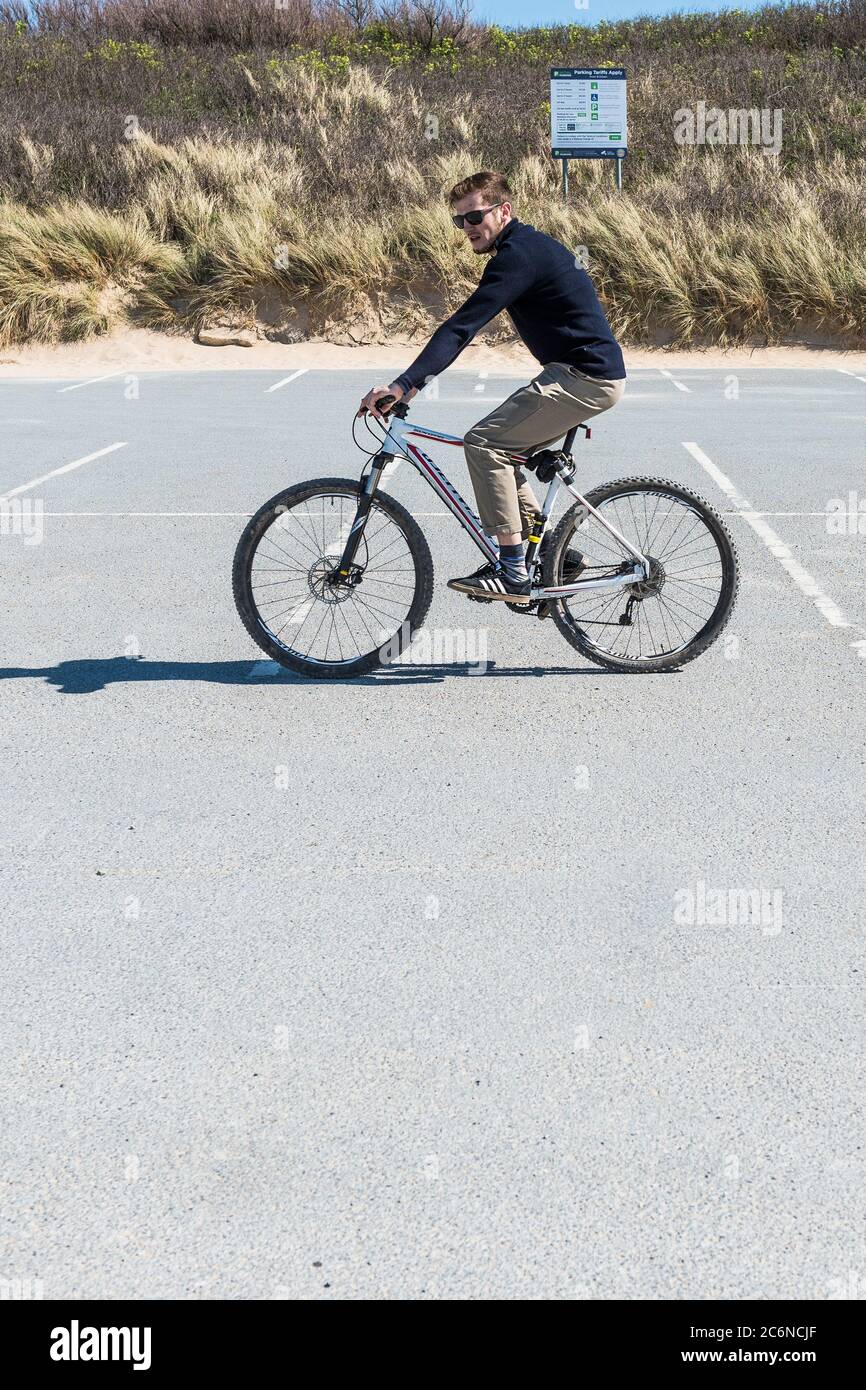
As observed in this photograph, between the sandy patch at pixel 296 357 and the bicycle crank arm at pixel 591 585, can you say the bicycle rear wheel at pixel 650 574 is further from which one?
the sandy patch at pixel 296 357

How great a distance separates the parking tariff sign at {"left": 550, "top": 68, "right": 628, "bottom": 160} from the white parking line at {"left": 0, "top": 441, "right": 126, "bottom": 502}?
1310cm

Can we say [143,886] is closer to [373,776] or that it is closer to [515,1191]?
[373,776]

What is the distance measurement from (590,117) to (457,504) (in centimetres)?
2000

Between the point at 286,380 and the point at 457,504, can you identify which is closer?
the point at 457,504

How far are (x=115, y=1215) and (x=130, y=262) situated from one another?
2335cm

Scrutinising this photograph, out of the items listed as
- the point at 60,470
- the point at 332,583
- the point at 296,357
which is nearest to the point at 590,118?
the point at 296,357

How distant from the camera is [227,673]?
21.5ft

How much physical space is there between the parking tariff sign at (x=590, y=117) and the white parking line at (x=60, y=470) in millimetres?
13098

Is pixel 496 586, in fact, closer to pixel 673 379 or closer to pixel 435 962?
pixel 435 962

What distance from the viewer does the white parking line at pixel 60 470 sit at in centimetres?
1108
